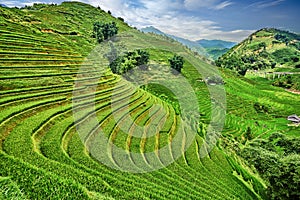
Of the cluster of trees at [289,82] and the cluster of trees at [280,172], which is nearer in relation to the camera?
the cluster of trees at [280,172]

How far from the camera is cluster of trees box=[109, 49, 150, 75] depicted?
109 feet

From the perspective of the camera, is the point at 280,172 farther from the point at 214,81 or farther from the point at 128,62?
the point at 214,81

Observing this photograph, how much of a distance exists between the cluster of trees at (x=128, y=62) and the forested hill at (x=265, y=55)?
145ft

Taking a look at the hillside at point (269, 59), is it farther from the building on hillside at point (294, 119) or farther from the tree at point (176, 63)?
the tree at point (176, 63)

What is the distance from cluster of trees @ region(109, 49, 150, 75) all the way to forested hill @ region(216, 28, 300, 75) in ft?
145

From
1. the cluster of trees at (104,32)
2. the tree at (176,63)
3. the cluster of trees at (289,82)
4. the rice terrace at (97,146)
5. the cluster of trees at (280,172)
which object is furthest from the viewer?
the cluster of trees at (289,82)

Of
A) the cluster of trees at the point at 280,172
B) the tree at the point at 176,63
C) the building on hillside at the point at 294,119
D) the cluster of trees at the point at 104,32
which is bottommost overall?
the building on hillside at the point at 294,119

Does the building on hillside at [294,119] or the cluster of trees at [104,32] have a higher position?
the cluster of trees at [104,32]

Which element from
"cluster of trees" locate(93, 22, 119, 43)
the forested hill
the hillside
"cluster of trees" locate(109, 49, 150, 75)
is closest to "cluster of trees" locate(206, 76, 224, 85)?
"cluster of trees" locate(109, 49, 150, 75)

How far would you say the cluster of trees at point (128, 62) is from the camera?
3312 centimetres

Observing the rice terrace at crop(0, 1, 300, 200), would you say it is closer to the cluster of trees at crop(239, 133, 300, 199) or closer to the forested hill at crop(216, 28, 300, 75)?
the cluster of trees at crop(239, 133, 300, 199)

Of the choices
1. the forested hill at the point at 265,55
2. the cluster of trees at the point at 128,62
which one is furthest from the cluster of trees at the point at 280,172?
the forested hill at the point at 265,55

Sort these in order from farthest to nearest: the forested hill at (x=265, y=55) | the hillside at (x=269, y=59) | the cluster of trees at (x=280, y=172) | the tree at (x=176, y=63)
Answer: the forested hill at (x=265, y=55)
the hillside at (x=269, y=59)
the tree at (x=176, y=63)
the cluster of trees at (x=280, y=172)

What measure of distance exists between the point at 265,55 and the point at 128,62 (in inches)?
3547
